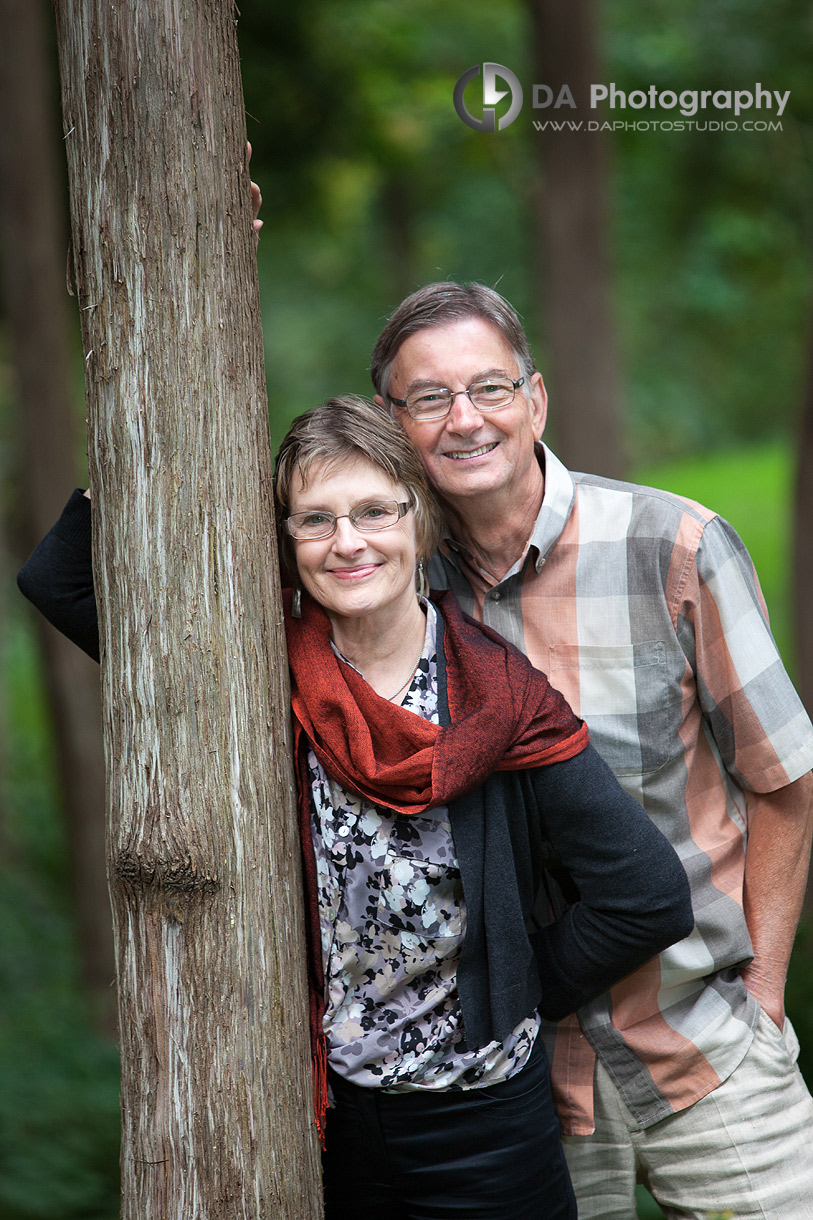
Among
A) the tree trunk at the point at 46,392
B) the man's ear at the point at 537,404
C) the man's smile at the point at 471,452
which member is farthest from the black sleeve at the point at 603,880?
the tree trunk at the point at 46,392

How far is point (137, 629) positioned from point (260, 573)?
0.25 m

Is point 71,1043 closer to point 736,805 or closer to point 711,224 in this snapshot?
point 736,805

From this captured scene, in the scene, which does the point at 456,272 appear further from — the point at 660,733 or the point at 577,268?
the point at 660,733

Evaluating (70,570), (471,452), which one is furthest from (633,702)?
(70,570)

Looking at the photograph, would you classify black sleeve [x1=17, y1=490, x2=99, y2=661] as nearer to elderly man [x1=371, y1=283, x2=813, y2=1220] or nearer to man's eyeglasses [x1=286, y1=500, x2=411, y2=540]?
man's eyeglasses [x1=286, y1=500, x2=411, y2=540]

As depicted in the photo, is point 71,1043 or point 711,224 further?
point 711,224

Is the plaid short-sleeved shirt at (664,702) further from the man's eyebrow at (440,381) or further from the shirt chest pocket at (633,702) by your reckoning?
the man's eyebrow at (440,381)

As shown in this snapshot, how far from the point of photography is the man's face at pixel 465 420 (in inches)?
94.1

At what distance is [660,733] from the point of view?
93.9 inches

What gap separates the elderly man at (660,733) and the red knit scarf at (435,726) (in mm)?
287

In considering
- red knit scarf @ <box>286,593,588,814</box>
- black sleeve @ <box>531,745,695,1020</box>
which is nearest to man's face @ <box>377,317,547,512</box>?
red knit scarf @ <box>286,593,588,814</box>

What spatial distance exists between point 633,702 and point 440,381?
810mm

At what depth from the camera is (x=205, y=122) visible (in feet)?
6.26

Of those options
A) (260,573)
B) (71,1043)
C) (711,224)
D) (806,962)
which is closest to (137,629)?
(260,573)
